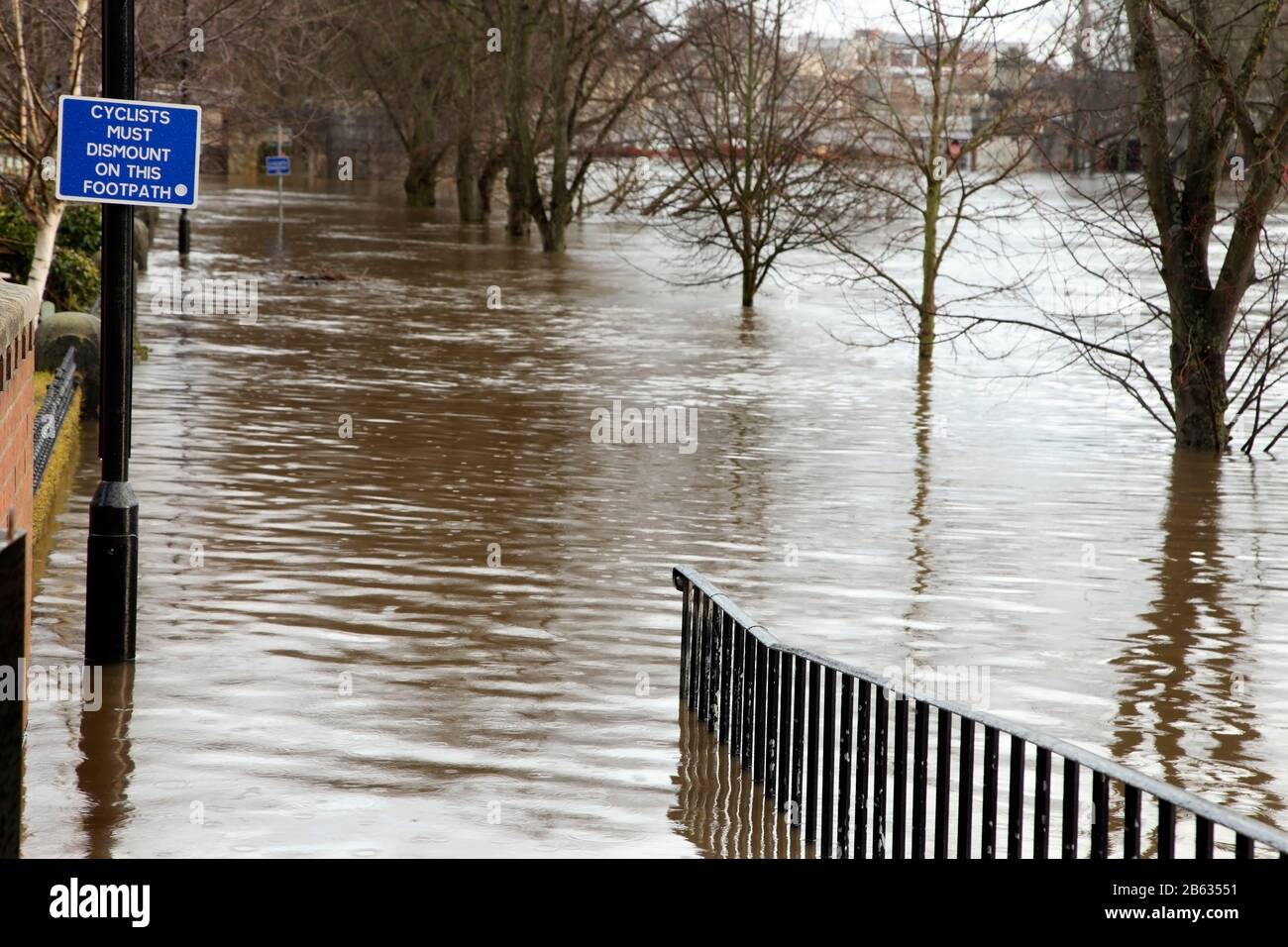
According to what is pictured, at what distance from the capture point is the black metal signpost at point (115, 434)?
8273mm

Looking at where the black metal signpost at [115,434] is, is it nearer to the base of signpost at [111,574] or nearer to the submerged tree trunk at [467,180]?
the base of signpost at [111,574]

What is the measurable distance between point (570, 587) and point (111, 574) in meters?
3.23

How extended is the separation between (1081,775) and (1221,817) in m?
4.28

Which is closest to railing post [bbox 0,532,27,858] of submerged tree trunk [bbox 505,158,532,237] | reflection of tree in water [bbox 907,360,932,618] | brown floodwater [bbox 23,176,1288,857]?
brown floodwater [bbox 23,176,1288,857]

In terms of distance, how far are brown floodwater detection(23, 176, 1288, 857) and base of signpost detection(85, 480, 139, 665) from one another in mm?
198

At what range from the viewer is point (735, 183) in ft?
110

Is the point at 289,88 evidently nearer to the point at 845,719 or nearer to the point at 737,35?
the point at 737,35

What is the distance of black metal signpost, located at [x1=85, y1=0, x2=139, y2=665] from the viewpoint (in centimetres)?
827

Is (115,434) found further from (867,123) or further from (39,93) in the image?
(867,123)

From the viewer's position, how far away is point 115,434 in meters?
8.41

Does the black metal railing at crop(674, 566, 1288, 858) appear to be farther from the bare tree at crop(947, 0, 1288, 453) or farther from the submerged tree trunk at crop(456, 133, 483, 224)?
the submerged tree trunk at crop(456, 133, 483, 224)

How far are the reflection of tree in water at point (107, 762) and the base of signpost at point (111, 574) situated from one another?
113 mm

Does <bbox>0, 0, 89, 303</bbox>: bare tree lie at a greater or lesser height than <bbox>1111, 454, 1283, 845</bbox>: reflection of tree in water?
greater

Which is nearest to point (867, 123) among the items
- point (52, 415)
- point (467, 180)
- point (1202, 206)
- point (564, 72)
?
point (1202, 206)
